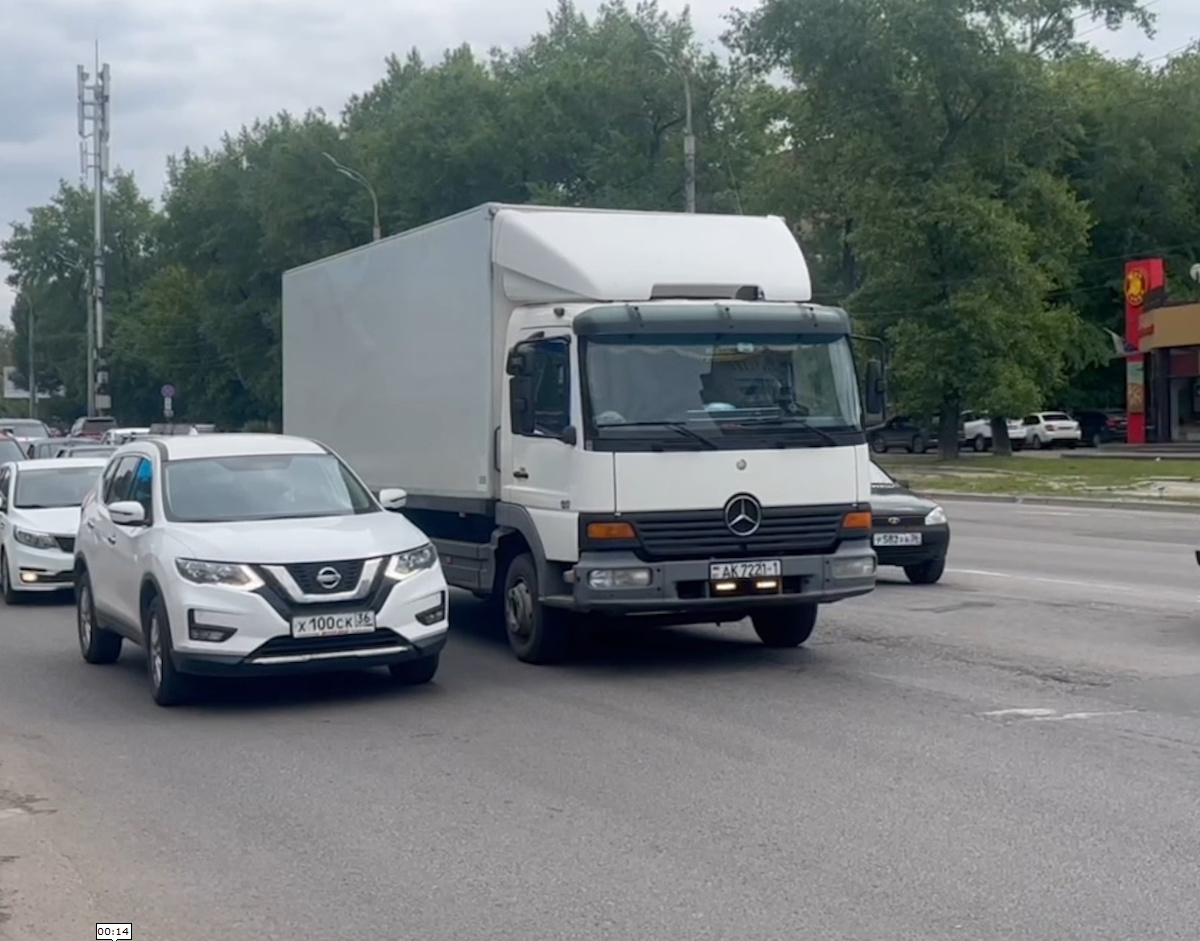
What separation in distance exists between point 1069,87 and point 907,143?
7.06 m

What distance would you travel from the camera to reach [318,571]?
10578 mm

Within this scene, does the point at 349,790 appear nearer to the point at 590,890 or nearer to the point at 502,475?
the point at 590,890

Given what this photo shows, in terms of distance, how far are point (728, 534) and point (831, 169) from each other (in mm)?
44462

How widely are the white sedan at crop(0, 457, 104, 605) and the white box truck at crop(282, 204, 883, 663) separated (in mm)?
5954

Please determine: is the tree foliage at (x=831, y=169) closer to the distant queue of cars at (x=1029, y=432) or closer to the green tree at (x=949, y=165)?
the green tree at (x=949, y=165)

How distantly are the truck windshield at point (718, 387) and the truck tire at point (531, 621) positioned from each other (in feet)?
4.57

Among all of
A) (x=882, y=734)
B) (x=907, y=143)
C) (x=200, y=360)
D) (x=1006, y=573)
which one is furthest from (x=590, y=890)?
(x=200, y=360)

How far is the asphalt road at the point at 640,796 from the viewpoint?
6.30 m

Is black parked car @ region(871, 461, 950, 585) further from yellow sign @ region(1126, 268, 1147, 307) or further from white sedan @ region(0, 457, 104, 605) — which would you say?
yellow sign @ region(1126, 268, 1147, 307)

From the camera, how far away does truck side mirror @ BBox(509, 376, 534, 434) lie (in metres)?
12.1

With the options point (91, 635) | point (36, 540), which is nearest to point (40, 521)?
point (36, 540)

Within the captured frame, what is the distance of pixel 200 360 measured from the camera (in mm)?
87500

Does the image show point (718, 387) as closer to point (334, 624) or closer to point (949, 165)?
point (334, 624)

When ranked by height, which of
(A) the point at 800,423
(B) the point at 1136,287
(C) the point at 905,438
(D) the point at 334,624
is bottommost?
(D) the point at 334,624
